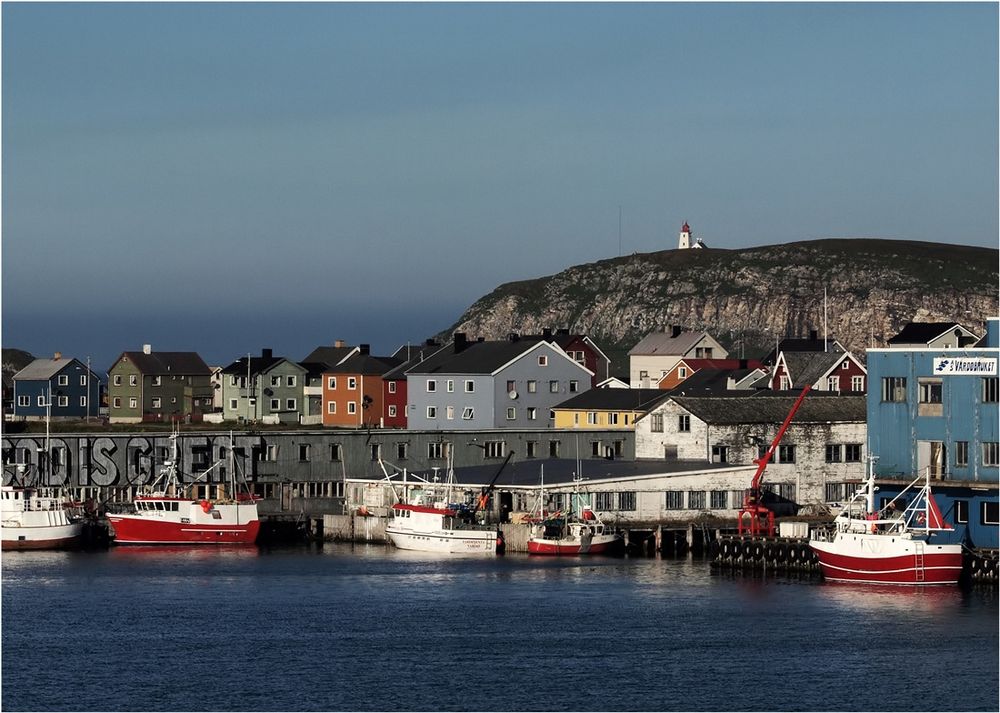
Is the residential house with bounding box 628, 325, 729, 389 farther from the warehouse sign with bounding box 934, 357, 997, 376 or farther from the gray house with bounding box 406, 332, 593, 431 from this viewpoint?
the warehouse sign with bounding box 934, 357, 997, 376

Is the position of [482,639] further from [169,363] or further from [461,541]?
[169,363]

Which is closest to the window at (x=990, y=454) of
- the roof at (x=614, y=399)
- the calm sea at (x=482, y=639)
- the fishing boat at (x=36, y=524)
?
the calm sea at (x=482, y=639)

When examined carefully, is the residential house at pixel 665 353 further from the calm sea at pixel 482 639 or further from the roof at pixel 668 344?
the calm sea at pixel 482 639

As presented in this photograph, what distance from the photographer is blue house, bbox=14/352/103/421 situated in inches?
6211

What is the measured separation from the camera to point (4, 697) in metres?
52.2

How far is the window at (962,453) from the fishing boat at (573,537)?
16353 millimetres

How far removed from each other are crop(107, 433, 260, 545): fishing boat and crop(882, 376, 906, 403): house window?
29661mm

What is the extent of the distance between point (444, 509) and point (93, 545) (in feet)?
54.4

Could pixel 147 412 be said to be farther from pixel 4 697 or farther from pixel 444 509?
pixel 4 697

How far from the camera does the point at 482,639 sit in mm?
60625

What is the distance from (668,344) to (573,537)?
7949 centimetres

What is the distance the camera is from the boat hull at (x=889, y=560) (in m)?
69.6

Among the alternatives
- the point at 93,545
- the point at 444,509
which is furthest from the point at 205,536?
the point at 444,509

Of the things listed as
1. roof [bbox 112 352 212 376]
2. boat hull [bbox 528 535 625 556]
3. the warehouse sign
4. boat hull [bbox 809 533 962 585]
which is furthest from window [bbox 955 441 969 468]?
roof [bbox 112 352 212 376]
